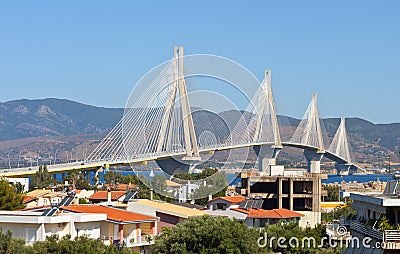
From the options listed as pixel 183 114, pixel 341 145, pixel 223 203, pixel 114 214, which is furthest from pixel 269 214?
pixel 341 145

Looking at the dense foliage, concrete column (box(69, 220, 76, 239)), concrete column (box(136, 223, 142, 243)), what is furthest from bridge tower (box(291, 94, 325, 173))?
the dense foliage

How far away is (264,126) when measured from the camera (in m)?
84.2

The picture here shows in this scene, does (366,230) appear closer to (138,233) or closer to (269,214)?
(138,233)

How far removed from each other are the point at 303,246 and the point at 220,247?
218 centimetres

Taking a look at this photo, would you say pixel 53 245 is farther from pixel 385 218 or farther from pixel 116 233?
pixel 385 218

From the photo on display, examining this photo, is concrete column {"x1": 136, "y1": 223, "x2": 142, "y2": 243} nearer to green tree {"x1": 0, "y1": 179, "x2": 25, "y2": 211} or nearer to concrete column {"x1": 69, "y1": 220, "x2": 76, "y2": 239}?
concrete column {"x1": 69, "y1": 220, "x2": 76, "y2": 239}

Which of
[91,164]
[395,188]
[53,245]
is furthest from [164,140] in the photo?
[395,188]

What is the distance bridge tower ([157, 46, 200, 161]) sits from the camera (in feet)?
214

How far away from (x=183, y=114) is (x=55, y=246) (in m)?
45.5

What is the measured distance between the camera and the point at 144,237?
1040 inches

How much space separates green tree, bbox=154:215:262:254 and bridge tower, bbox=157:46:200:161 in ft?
134

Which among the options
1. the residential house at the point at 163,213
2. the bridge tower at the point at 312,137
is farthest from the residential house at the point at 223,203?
the bridge tower at the point at 312,137

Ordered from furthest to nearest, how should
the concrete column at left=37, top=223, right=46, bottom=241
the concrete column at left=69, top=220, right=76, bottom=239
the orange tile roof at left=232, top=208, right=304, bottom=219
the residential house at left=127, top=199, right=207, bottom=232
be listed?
the orange tile roof at left=232, top=208, right=304, bottom=219
the residential house at left=127, top=199, right=207, bottom=232
the concrete column at left=69, top=220, right=76, bottom=239
the concrete column at left=37, top=223, right=46, bottom=241

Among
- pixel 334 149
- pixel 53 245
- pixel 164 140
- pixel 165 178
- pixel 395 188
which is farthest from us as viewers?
pixel 334 149
